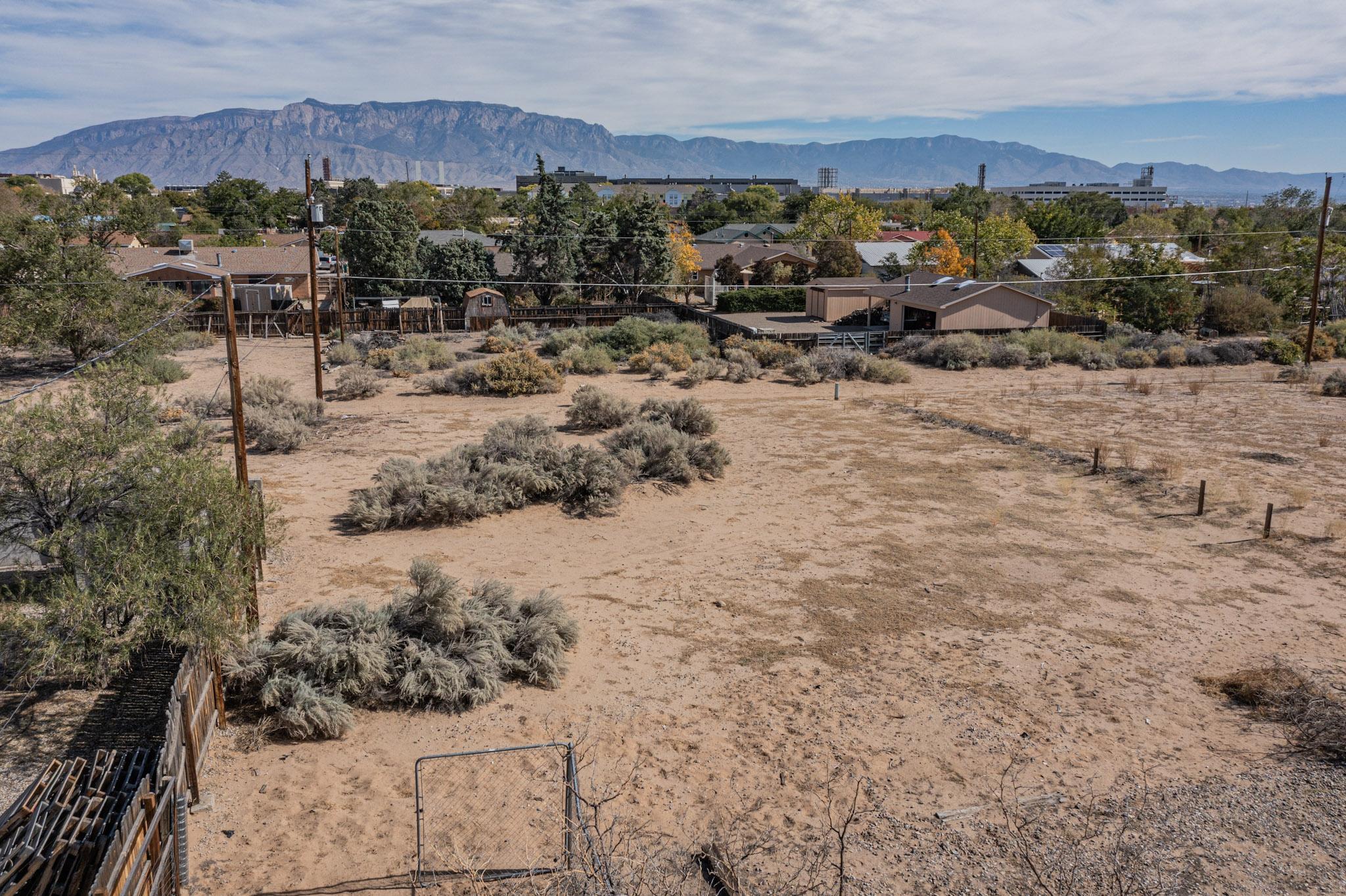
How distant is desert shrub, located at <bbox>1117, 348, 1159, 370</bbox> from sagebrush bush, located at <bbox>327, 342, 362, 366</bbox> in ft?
106

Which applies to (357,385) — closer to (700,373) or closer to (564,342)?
(564,342)

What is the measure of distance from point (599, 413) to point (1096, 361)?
946 inches

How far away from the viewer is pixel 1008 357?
125 ft

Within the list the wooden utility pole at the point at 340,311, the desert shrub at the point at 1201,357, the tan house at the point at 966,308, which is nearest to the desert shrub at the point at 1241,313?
the desert shrub at the point at 1201,357

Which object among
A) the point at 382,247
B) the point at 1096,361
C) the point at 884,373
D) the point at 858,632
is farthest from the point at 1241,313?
the point at 382,247

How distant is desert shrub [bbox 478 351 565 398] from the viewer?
30547 millimetres

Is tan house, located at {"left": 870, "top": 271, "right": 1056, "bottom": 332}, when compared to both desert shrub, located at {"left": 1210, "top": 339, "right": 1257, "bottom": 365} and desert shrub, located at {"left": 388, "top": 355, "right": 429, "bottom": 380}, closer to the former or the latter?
desert shrub, located at {"left": 1210, "top": 339, "right": 1257, "bottom": 365}

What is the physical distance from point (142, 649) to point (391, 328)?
36959 millimetres

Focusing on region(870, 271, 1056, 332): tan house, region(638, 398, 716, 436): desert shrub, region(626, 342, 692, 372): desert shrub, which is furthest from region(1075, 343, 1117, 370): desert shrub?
region(638, 398, 716, 436): desert shrub

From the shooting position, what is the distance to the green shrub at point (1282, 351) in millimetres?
38031

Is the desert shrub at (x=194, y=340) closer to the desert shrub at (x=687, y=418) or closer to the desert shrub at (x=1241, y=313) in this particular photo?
the desert shrub at (x=687, y=418)

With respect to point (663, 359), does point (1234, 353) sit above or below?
above

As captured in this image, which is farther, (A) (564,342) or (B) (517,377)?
(A) (564,342)

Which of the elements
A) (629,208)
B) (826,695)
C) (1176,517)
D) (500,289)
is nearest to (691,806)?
(826,695)
